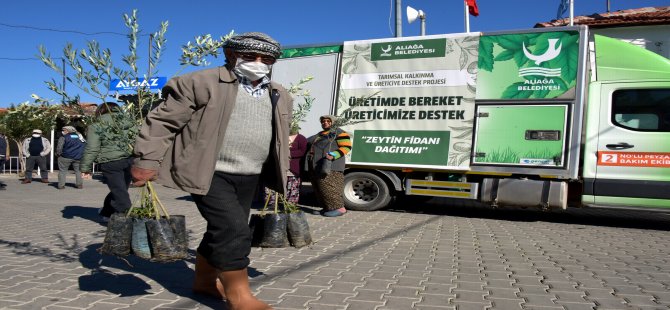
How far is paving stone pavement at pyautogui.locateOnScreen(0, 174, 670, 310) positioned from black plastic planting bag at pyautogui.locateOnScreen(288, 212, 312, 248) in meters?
0.29

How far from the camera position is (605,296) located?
4145 millimetres

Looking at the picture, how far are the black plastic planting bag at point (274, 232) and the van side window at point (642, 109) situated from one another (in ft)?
18.6

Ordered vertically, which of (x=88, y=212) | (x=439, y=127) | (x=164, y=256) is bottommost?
(x=88, y=212)

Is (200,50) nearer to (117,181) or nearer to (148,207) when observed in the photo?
(148,207)

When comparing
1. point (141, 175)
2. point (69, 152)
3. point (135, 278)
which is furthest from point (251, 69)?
point (69, 152)

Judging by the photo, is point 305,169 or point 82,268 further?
point 305,169

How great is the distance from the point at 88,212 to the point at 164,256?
620cm

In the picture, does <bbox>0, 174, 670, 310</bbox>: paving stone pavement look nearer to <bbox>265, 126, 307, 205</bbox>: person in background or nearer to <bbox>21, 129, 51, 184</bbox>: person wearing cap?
<bbox>265, 126, 307, 205</bbox>: person in background

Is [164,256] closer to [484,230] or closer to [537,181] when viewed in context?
[484,230]

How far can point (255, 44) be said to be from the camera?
10.9 ft

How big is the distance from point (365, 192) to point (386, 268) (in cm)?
479

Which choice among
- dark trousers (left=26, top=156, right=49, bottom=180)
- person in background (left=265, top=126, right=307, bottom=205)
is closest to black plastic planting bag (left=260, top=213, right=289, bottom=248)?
person in background (left=265, top=126, right=307, bottom=205)

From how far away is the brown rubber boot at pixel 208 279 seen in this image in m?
3.77

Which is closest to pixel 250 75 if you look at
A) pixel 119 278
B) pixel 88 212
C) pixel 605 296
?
pixel 119 278
